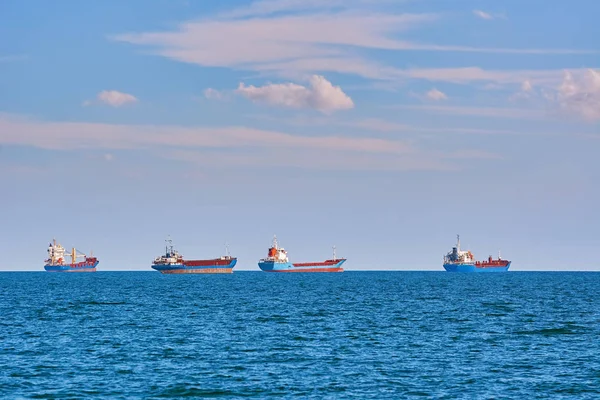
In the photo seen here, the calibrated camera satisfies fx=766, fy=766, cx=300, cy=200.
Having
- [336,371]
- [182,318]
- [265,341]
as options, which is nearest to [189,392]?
[336,371]

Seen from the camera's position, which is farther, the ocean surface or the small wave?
the small wave

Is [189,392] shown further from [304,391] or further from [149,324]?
[149,324]

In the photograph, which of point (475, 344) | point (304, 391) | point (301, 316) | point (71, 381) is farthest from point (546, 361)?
point (301, 316)

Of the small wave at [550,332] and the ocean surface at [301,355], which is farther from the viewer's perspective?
the small wave at [550,332]

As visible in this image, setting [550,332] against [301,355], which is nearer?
[301,355]

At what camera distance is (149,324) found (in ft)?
283

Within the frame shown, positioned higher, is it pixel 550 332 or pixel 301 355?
pixel 550 332

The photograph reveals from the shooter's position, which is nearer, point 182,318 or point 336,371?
point 336,371

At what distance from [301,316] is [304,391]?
51167 mm

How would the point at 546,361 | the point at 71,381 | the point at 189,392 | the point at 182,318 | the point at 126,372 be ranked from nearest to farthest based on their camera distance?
the point at 189,392, the point at 71,381, the point at 126,372, the point at 546,361, the point at 182,318

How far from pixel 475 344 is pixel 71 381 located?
3486 cm

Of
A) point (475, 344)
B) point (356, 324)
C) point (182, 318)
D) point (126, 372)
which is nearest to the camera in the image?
point (126, 372)

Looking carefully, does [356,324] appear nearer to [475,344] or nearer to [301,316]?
[301,316]

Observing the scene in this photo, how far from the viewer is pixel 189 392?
149 ft
